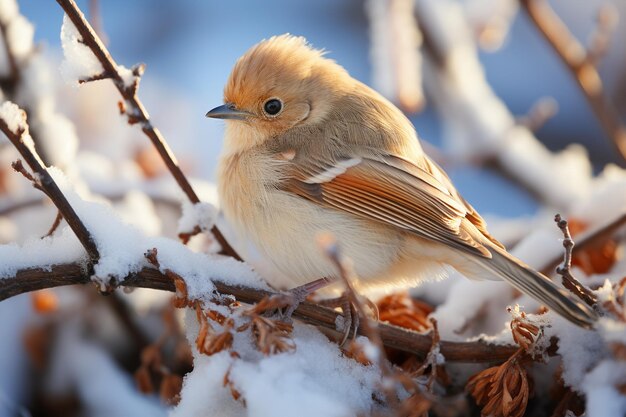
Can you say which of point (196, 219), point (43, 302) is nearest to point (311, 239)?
point (196, 219)

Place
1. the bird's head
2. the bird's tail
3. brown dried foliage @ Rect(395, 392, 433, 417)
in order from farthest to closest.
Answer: the bird's head < the bird's tail < brown dried foliage @ Rect(395, 392, 433, 417)

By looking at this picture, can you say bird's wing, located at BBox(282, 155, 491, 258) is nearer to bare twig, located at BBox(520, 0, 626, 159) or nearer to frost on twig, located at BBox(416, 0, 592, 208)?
bare twig, located at BBox(520, 0, 626, 159)

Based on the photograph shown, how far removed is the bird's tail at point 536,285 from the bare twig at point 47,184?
3.50ft

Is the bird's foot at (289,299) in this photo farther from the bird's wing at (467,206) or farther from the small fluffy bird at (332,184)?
the bird's wing at (467,206)

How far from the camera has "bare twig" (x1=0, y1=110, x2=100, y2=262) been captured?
1647mm

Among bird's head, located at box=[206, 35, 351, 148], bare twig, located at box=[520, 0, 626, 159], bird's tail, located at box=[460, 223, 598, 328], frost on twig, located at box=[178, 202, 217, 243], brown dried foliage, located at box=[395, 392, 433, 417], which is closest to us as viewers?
brown dried foliage, located at box=[395, 392, 433, 417]

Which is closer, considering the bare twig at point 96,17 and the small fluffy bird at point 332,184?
the small fluffy bird at point 332,184

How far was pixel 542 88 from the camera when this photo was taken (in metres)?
5.67

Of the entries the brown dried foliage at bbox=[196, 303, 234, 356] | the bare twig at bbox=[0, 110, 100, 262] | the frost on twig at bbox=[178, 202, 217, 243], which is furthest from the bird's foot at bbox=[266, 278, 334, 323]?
the bare twig at bbox=[0, 110, 100, 262]

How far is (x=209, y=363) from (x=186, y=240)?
1.89 feet

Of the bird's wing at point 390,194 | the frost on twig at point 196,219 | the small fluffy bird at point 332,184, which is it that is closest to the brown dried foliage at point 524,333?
the small fluffy bird at point 332,184

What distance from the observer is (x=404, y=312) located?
236 cm

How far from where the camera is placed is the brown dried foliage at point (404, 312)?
2.31 m

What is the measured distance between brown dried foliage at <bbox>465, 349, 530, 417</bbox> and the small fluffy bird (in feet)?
0.75
